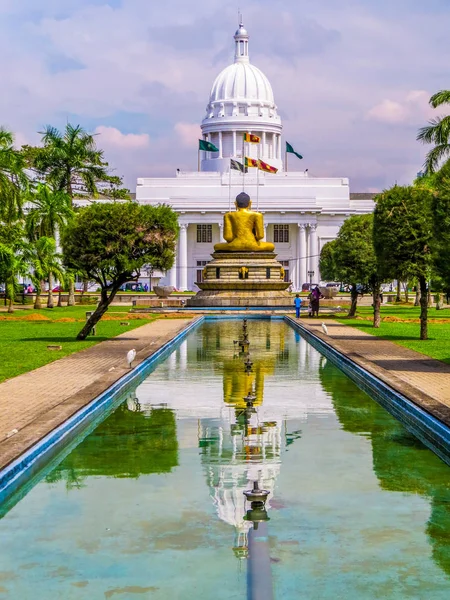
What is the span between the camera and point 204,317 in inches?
1649

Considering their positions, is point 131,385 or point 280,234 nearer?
point 131,385

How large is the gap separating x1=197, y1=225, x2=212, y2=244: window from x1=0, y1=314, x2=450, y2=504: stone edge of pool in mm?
83497

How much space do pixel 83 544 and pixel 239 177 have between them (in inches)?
3833

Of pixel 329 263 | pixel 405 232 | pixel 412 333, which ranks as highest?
pixel 405 232

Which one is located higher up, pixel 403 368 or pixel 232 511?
pixel 403 368

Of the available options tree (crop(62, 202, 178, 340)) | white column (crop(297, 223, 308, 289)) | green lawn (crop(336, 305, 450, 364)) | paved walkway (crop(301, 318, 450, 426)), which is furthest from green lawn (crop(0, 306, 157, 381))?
white column (crop(297, 223, 308, 289))

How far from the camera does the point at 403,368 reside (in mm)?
18688

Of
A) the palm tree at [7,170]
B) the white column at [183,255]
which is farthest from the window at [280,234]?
the palm tree at [7,170]

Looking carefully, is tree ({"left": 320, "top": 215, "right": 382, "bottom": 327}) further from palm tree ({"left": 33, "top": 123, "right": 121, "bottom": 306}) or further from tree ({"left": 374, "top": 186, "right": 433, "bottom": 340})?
palm tree ({"left": 33, "top": 123, "right": 121, "bottom": 306})

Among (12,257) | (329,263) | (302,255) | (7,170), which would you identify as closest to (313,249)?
(302,255)

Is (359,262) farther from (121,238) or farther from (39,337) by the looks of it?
(39,337)

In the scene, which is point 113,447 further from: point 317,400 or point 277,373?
point 277,373

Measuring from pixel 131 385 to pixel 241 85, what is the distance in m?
105

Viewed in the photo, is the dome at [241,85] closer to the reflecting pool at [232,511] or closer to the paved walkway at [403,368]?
the paved walkway at [403,368]
